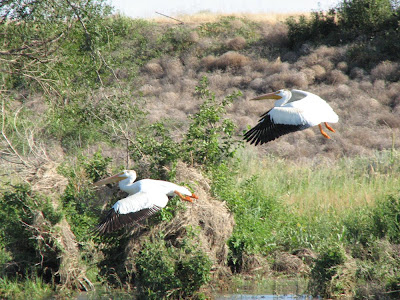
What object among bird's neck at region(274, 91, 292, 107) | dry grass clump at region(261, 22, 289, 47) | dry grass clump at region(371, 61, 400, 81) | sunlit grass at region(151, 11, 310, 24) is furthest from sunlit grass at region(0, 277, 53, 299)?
Result: sunlit grass at region(151, 11, 310, 24)

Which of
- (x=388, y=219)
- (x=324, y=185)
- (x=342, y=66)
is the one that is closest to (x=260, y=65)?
(x=342, y=66)

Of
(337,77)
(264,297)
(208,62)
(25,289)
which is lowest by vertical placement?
(208,62)

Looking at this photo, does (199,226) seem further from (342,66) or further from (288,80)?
(342,66)

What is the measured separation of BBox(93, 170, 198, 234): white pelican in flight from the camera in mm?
7230

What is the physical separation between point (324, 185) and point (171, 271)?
18.2ft

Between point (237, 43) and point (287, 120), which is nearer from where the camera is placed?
point (287, 120)

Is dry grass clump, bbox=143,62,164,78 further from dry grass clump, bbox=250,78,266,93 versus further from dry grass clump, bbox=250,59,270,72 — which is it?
dry grass clump, bbox=250,78,266,93

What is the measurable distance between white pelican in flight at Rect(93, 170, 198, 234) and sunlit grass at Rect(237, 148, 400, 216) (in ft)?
10.9

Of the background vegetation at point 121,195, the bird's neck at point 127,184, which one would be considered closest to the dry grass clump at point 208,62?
the background vegetation at point 121,195

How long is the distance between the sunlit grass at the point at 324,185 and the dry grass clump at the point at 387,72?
1157cm

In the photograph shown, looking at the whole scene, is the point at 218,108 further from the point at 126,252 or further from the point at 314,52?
the point at 314,52

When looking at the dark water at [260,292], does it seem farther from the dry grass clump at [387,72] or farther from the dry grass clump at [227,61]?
the dry grass clump at [227,61]

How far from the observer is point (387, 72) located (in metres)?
25.2

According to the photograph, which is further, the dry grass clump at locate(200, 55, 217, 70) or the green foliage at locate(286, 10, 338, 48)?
the green foliage at locate(286, 10, 338, 48)
